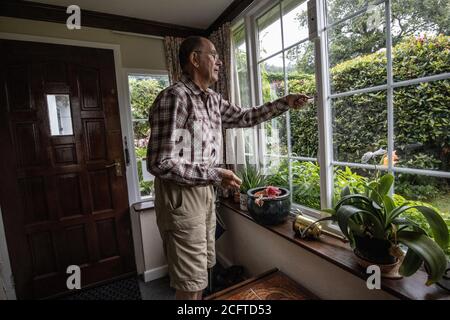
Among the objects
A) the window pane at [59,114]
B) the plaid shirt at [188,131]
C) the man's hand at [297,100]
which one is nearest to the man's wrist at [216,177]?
the plaid shirt at [188,131]

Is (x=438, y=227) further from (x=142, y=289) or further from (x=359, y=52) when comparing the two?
(x=142, y=289)

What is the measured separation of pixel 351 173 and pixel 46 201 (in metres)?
2.09

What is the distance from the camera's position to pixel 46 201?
1.78 meters

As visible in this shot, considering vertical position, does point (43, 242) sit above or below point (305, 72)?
below

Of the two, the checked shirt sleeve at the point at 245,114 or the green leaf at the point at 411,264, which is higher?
the checked shirt sleeve at the point at 245,114

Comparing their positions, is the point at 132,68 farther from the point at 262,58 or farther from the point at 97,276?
the point at 97,276

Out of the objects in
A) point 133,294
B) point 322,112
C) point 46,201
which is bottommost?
point 133,294

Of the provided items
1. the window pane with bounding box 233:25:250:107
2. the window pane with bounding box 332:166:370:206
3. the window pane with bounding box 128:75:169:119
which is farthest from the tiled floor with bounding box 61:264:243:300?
the window pane with bounding box 128:75:169:119

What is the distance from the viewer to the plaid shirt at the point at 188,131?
956 mm

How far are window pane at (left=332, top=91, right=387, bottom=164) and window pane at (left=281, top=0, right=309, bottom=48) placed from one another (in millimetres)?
456

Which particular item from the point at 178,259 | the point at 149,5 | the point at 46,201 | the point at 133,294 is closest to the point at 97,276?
the point at 133,294

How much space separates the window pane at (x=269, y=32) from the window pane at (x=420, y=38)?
686 millimetres

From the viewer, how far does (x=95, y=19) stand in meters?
1.87

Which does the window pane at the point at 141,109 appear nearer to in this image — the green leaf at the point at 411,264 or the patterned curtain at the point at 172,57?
the patterned curtain at the point at 172,57
